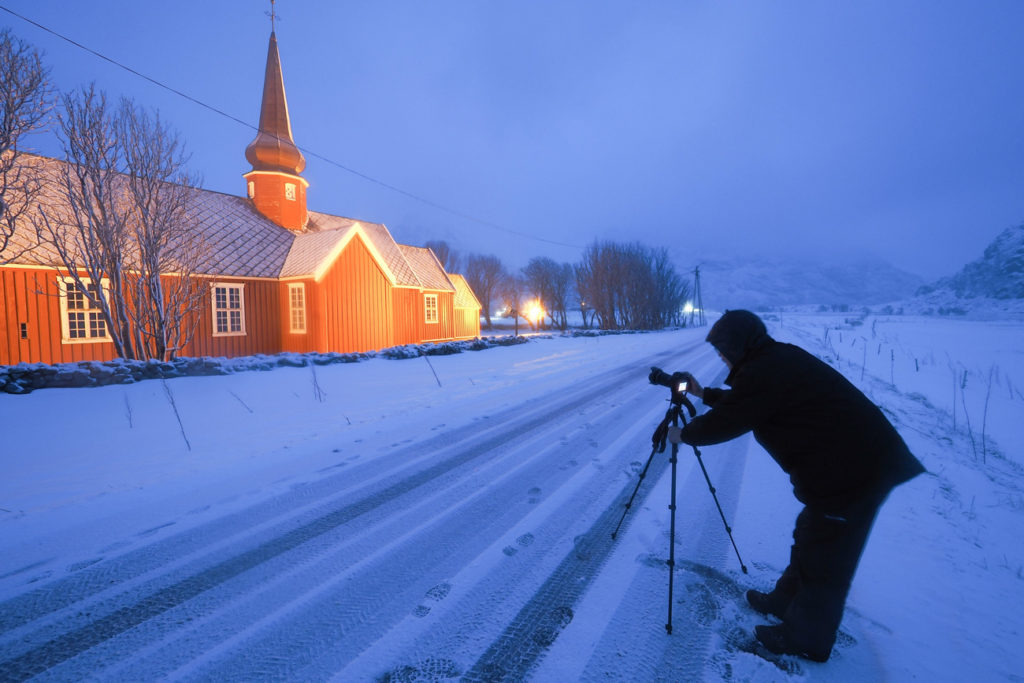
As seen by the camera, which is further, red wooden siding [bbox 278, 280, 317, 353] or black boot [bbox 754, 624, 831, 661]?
red wooden siding [bbox 278, 280, 317, 353]

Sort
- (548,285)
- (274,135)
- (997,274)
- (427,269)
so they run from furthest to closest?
(997,274) → (548,285) → (427,269) → (274,135)

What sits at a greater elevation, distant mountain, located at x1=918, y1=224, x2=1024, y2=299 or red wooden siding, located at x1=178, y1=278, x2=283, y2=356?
distant mountain, located at x1=918, y1=224, x2=1024, y2=299

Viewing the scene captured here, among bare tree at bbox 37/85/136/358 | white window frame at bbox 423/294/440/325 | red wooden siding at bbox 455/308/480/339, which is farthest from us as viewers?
red wooden siding at bbox 455/308/480/339

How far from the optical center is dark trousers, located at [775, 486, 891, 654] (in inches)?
87.7

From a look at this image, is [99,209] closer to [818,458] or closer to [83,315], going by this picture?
[83,315]

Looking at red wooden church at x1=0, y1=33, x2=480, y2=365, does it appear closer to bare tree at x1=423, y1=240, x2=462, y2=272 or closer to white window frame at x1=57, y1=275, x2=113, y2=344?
white window frame at x1=57, y1=275, x2=113, y2=344

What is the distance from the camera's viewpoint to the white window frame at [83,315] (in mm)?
13484

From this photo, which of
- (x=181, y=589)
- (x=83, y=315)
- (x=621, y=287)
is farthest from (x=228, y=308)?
(x=621, y=287)

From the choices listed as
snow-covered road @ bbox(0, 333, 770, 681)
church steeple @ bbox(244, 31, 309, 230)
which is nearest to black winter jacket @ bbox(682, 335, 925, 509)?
snow-covered road @ bbox(0, 333, 770, 681)

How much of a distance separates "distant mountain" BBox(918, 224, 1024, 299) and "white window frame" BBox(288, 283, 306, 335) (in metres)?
135

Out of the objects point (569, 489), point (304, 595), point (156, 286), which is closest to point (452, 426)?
point (569, 489)

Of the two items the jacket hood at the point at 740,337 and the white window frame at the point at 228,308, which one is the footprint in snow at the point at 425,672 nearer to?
the jacket hood at the point at 740,337

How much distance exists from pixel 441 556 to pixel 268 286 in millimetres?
18353

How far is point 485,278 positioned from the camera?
7162 cm
